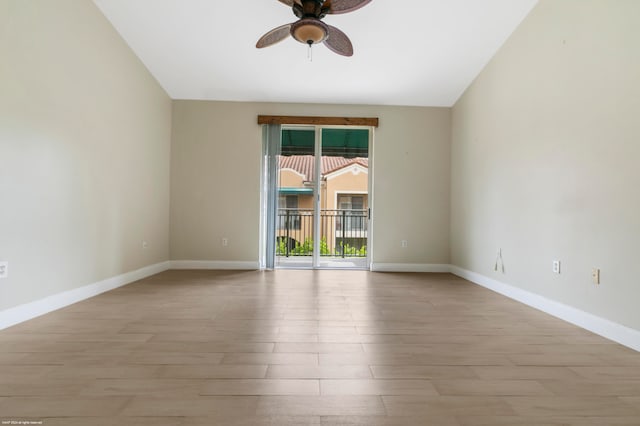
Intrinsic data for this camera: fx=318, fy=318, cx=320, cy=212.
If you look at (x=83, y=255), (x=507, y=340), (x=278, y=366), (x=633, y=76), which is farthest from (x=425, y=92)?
(x=83, y=255)

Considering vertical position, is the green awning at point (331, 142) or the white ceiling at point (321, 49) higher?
the white ceiling at point (321, 49)

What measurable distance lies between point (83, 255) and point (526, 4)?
4.73 meters

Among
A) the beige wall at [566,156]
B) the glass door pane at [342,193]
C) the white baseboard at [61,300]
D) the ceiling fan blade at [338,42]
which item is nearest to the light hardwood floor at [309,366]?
the white baseboard at [61,300]

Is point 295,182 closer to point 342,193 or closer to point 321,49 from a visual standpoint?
point 342,193

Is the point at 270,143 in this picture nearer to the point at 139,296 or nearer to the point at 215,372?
the point at 139,296

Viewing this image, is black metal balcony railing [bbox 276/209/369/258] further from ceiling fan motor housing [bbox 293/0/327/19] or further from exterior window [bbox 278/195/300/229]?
ceiling fan motor housing [bbox 293/0/327/19]

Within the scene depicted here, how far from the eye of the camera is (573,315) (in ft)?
7.97

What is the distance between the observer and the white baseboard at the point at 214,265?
4634 mm

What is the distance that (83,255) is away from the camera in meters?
2.92

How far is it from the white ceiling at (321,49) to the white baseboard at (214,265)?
2.40 metres

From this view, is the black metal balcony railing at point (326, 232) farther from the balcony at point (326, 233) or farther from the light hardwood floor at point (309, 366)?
the light hardwood floor at point (309, 366)

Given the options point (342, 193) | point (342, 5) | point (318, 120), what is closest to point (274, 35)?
point (342, 5)

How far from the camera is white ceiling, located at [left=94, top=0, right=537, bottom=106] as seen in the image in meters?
3.12

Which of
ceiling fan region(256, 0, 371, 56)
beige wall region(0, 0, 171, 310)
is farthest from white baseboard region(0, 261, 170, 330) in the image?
ceiling fan region(256, 0, 371, 56)
